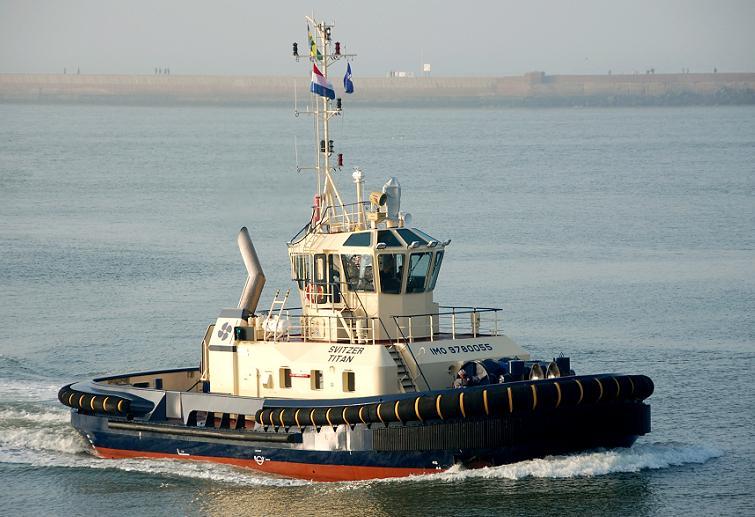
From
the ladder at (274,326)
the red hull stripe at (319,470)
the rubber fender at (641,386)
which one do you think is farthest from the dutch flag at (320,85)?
the rubber fender at (641,386)

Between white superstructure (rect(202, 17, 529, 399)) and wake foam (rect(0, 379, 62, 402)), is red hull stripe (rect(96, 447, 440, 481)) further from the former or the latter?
wake foam (rect(0, 379, 62, 402))

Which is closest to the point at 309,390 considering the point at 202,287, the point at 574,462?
the point at 574,462

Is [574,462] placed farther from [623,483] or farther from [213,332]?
[213,332]

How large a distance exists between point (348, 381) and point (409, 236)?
8.81 feet

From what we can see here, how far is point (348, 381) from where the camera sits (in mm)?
22156

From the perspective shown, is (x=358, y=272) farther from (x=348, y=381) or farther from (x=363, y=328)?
(x=348, y=381)

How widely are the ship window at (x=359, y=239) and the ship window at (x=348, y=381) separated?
2.20 meters

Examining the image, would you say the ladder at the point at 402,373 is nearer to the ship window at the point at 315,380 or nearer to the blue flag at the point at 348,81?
the ship window at the point at 315,380

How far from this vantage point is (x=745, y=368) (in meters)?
29.5

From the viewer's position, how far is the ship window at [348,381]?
22.1 meters

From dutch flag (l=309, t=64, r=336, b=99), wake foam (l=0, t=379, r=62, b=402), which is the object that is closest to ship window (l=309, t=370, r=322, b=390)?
dutch flag (l=309, t=64, r=336, b=99)

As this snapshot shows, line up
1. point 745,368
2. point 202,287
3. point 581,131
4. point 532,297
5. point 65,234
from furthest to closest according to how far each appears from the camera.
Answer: point 581,131 → point 65,234 → point 202,287 → point 532,297 → point 745,368

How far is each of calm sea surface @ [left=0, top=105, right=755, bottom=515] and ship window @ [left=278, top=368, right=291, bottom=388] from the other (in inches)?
61.3

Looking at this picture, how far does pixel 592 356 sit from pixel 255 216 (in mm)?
25052
